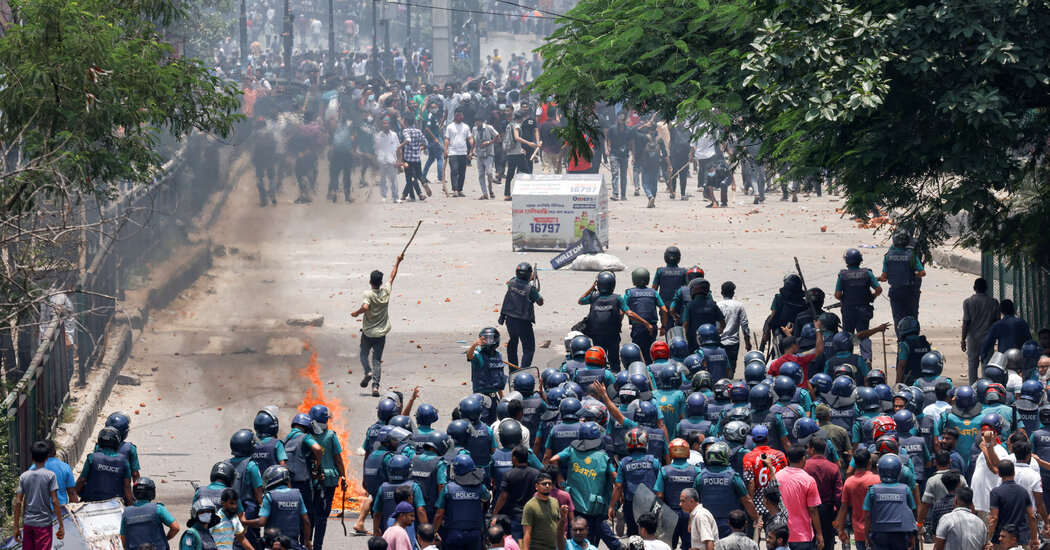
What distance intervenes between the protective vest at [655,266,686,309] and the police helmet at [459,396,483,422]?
537 cm

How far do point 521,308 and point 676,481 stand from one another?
570 centimetres

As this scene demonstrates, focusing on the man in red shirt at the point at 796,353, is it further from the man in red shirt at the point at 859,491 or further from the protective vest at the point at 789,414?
the man in red shirt at the point at 859,491

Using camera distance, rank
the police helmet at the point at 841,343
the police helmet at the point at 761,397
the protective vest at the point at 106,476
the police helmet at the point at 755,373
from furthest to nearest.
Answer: the police helmet at the point at 841,343 → the police helmet at the point at 755,373 → the police helmet at the point at 761,397 → the protective vest at the point at 106,476

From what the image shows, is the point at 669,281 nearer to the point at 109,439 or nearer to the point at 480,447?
the point at 480,447

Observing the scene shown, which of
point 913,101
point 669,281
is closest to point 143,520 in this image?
point 913,101

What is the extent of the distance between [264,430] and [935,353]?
606 cm

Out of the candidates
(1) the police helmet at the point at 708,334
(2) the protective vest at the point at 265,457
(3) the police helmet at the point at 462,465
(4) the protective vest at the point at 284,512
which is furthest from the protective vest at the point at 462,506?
(1) the police helmet at the point at 708,334

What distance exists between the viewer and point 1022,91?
40.3 ft

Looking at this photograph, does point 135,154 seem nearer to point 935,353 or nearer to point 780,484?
point 780,484

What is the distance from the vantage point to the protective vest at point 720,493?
9.86 meters

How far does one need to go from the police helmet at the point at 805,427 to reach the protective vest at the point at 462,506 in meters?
2.61

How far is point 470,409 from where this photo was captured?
10.9 m

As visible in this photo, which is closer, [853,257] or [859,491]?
[859,491]

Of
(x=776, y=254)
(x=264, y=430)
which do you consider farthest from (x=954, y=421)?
(x=776, y=254)
